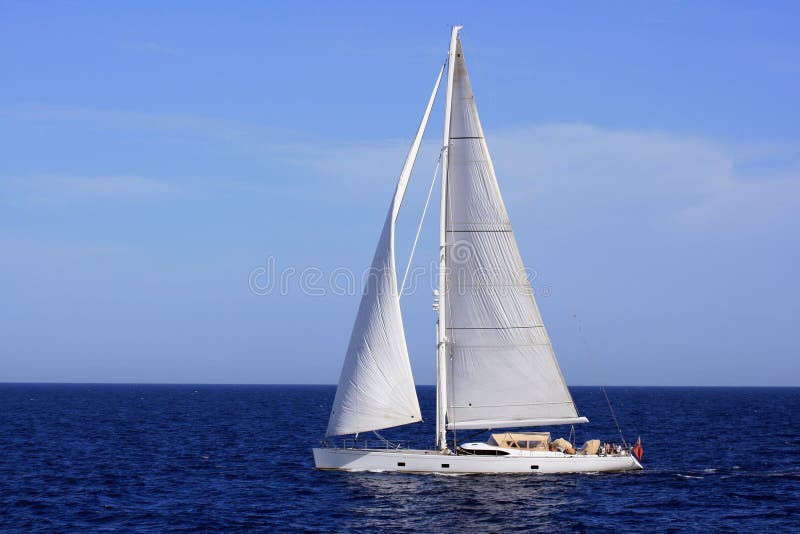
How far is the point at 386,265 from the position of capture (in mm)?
40062

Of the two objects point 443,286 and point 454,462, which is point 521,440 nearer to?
point 454,462

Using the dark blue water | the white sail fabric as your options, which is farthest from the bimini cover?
the dark blue water

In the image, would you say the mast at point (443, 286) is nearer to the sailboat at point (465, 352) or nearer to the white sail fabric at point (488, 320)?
the sailboat at point (465, 352)

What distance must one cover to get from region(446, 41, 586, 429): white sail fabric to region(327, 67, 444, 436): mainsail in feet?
6.90

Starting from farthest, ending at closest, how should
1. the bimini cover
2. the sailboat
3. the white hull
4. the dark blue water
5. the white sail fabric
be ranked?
the white sail fabric
the bimini cover
the sailboat
the white hull
the dark blue water

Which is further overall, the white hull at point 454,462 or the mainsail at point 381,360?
the mainsail at point 381,360

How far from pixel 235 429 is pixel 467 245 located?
4420cm

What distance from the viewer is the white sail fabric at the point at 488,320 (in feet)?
132

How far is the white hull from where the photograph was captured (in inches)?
1524

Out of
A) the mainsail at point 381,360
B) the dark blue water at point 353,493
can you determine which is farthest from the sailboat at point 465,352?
the dark blue water at point 353,493

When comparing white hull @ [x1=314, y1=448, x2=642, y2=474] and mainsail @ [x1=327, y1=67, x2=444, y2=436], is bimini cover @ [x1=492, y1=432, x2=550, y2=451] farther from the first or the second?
mainsail @ [x1=327, y1=67, x2=444, y2=436]

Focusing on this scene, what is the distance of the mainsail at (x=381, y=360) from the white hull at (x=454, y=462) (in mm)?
1185

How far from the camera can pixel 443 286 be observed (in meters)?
40.3

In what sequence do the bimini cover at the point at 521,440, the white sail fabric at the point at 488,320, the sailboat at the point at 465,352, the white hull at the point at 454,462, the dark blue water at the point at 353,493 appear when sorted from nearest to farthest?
the dark blue water at the point at 353,493 → the white hull at the point at 454,462 → the sailboat at the point at 465,352 → the bimini cover at the point at 521,440 → the white sail fabric at the point at 488,320
